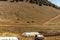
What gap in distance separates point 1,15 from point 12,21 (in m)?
0.69

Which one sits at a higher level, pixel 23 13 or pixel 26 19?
pixel 23 13

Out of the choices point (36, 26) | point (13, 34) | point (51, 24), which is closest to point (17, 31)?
point (13, 34)

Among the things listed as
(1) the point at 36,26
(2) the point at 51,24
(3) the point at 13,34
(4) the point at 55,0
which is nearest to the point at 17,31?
(3) the point at 13,34

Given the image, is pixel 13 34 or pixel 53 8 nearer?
pixel 13 34

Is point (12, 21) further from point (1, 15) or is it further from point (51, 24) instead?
point (51, 24)

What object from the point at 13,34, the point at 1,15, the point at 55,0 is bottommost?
the point at 13,34

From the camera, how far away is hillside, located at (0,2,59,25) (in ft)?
40.3

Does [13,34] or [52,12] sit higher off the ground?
[52,12]

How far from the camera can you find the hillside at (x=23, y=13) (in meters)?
12.3

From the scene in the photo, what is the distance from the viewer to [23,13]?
12.5m

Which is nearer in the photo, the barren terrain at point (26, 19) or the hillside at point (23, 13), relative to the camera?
the barren terrain at point (26, 19)

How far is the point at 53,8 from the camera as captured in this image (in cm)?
1305

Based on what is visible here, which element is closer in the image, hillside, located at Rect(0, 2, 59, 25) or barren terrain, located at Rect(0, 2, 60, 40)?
barren terrain, located at Rect(0, 2, 60, 40)

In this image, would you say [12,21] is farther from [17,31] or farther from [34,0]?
[34,0]
